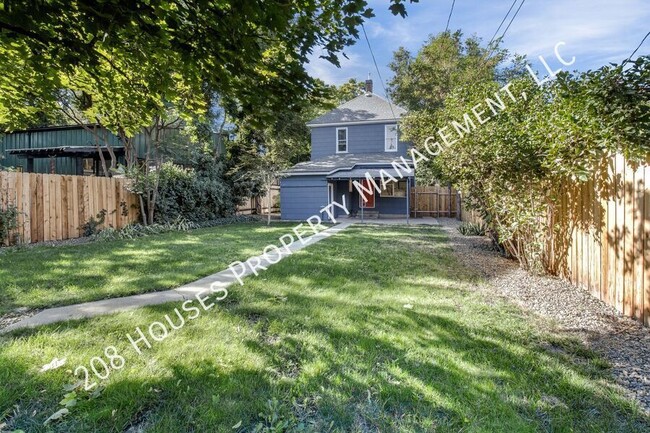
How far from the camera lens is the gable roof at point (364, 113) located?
63.5 feet

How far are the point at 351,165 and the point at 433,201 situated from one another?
5305mm

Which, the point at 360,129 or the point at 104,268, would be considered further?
the point at 360,129

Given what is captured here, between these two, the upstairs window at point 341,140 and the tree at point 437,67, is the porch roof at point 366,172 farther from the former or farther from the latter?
the tree at point 437,67

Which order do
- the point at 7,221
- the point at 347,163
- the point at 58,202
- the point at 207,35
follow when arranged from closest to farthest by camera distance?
the point at 207,35 → the point at 7,221 → the point at 58,202 → the point at 347,163

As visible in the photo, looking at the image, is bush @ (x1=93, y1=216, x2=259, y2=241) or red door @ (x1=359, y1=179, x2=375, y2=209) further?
red door @ (x1=359, y1=179, x2=375, y2=209)

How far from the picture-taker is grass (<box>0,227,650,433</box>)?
2.17 metres

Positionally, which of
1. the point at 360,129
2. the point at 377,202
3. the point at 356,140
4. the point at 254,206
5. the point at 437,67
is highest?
the point at 437,67

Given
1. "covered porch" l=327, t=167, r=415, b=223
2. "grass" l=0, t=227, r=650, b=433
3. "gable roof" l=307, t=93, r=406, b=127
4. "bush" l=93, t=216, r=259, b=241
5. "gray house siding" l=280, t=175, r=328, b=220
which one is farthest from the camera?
"gable roof" l=307, t=93, r=406, b=127

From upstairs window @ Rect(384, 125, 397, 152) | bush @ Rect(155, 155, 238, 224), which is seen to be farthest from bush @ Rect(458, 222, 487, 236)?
bush @ Rect(155, 155, 238, 224)

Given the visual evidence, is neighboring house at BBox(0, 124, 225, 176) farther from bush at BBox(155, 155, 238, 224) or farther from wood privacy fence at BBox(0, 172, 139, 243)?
wood privacy fence at BBox(0, 172, 139, 243)

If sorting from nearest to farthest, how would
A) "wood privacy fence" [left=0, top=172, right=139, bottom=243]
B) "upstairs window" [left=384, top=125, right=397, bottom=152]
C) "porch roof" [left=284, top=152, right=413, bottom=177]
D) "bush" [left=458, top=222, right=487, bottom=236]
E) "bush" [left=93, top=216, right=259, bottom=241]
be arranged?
"wood privacy fence" [left=0, top=172, right=139, bottom=243] → "bush" [left=93, top=216, right=259, bottom=241] → "bush" [left=458, top=222, right=487, bottom=236] → "porch roof" [left=284, top=152, right=413, bottom=177] → "upstairs window" [left=384, top=125, right=397, bottom=152]

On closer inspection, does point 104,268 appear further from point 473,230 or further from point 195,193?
point 473,230

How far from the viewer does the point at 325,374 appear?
8.77 ft

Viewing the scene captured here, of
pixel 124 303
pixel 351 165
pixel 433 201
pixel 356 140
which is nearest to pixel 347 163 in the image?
pixel 351 165
